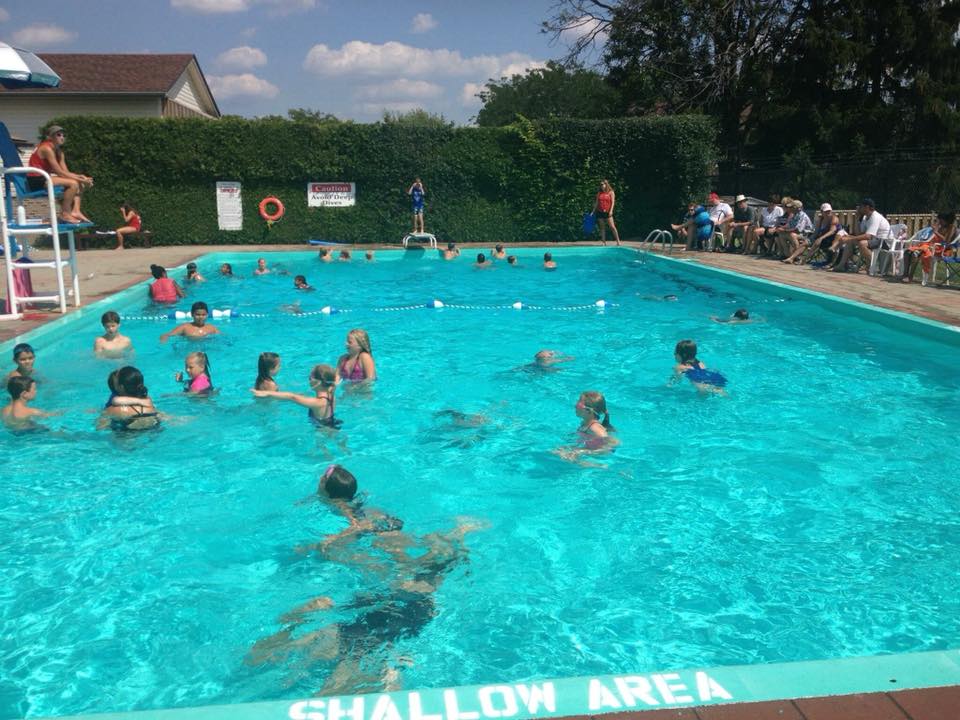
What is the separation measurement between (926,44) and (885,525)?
25947 millimetres

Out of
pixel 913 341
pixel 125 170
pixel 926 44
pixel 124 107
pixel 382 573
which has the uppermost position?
pixel 926 44

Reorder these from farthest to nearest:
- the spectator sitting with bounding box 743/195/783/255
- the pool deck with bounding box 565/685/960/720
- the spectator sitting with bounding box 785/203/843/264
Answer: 1. the spectator sitting with bounding box 743/195/783/255
2. the spectator sitting with bounding box 785/203/843/264
3. the pool deck with bounding box 565/685/960/720

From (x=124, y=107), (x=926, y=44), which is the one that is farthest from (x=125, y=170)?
(x=926, y=44)

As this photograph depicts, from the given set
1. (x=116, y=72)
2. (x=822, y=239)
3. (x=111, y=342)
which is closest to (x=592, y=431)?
(x=111, y=342)

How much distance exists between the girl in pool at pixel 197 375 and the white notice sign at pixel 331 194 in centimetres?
1459

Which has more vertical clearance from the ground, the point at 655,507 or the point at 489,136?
the point at 489,136

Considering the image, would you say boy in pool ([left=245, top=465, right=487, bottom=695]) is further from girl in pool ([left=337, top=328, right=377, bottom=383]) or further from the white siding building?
the white siding building

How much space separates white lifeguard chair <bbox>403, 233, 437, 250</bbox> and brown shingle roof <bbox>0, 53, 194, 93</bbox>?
1285cm

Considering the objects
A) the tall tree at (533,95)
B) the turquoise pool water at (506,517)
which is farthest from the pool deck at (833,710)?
the tall tree at (533,95)

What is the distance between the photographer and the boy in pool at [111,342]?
361 inches

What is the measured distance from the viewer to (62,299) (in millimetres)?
10625

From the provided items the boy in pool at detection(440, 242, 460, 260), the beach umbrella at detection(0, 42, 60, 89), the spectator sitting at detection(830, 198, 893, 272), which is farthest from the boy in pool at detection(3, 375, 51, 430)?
the boy in pool at detection(440, 242, 460, 260)

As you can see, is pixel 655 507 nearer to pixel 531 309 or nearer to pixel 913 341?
pixel 913 341

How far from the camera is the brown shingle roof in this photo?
91.1ft
